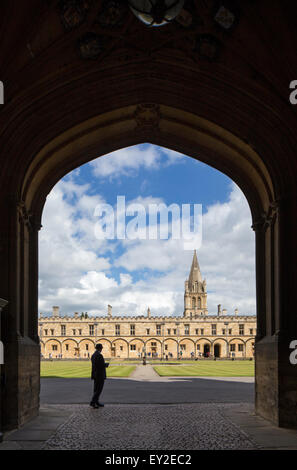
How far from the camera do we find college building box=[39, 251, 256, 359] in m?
82.1

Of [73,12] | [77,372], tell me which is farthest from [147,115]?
[77,372]

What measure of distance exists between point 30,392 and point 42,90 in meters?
6.41

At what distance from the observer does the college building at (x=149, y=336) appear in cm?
8212

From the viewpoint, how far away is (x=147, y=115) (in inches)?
524

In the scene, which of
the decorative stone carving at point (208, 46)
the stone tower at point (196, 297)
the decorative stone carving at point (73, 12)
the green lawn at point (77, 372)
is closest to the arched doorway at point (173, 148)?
the decorative stone carving at point (208, 46)

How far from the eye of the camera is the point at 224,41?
1001cm

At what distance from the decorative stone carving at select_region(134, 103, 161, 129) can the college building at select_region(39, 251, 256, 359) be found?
231 feet

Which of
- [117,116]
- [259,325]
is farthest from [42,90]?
[259,325]

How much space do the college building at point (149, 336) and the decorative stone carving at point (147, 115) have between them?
7035cm

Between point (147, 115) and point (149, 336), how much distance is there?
72387 mm

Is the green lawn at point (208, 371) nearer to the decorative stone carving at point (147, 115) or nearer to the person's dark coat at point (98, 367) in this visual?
the person's dark coat at point (98, 367)

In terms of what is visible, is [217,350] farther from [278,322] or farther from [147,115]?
[278,322]

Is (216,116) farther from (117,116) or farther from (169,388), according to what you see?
(169,388)

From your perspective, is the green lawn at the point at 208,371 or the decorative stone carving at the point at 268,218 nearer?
the decorative stone carving at the point at 268,218
